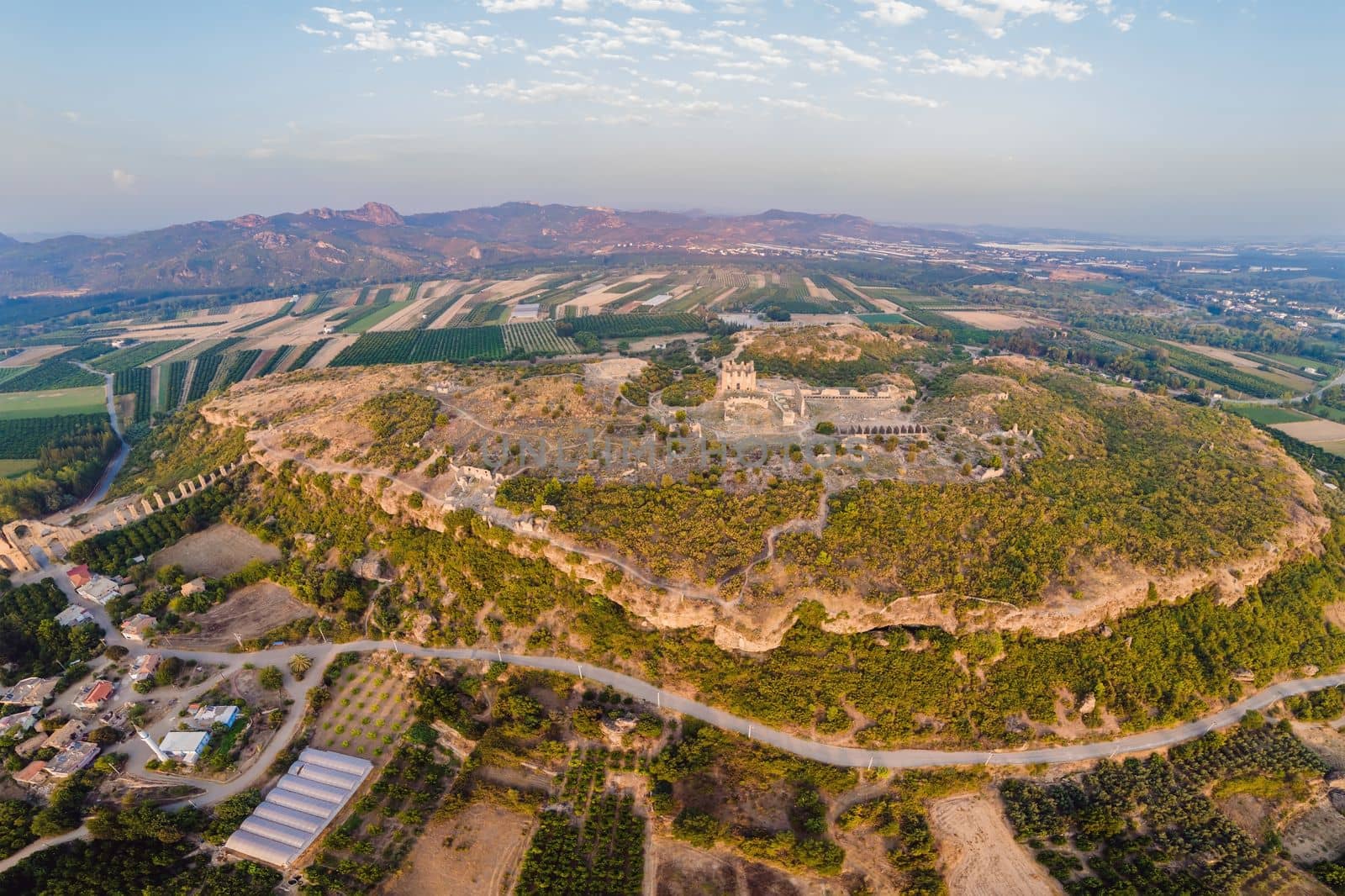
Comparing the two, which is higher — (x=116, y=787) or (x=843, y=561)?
(x=843, y=561)

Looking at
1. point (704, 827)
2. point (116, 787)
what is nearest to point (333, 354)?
point (116, 787)

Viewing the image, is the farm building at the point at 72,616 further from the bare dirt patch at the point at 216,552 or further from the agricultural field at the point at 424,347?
the agricultural field at the point at 424,347

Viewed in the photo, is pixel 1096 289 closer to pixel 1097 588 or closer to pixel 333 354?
pixel 1097 588

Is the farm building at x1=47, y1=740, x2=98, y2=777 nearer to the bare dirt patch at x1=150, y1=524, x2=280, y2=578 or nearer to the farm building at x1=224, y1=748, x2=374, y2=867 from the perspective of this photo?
the farm building at x1=224, y1=748, x2=374, y2=867

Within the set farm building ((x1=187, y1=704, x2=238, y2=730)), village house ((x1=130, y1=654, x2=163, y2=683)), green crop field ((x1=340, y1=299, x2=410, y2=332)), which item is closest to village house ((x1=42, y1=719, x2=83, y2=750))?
village house ((x1=130, y1=654, x2=163, y2=683))

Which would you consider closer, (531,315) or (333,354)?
(333,354)

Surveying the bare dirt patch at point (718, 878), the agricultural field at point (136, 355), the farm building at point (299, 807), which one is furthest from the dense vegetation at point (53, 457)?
the bare dirt patch at point (718, 878)

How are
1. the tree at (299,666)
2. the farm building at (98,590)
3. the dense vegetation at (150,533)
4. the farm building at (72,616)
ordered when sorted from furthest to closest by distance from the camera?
the dense vegetation at (150,533)
the farm building at (98,590)
the farm building at (72,616)
the tree at (299,666)
